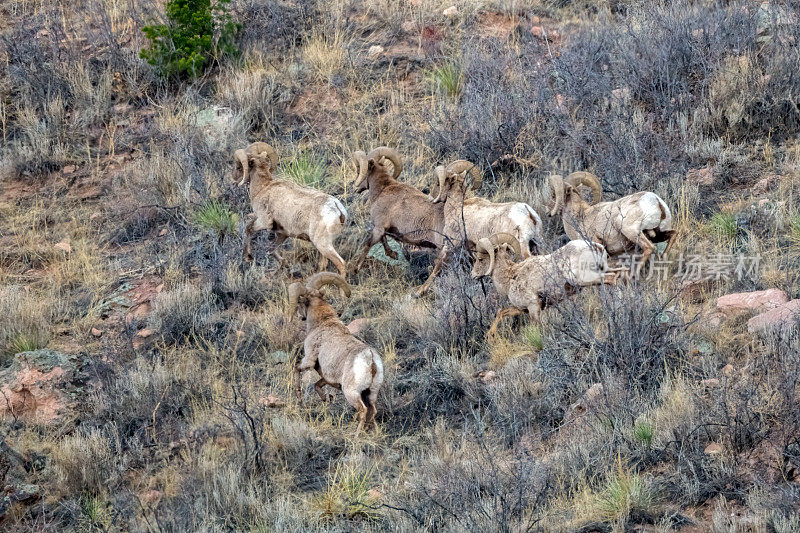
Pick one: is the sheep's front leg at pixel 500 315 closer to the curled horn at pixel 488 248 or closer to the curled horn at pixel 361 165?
the curled horn at pixel 488 248

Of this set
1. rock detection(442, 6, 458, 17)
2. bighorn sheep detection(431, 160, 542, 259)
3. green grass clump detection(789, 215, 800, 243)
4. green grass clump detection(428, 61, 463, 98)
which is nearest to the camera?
bighorn sheep detection(431, 160, 542, 259)

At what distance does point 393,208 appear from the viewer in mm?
9234

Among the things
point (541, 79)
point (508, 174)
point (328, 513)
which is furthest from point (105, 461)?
point (541, 79)

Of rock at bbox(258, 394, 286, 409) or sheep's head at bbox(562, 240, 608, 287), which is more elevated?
sheep's head at bbox(562, 240, 608, 287)

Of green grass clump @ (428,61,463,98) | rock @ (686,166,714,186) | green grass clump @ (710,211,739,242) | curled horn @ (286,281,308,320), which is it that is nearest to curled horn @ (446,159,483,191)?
curled horn @ (286,281,308,320)

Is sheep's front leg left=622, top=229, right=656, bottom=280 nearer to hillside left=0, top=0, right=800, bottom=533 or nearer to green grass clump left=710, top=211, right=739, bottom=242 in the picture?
hillside left=0, top=0, right=800, bottom=533

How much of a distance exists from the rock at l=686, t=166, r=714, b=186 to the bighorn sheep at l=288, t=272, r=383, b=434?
14.1ft

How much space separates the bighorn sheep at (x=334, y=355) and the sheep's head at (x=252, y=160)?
2080 mm

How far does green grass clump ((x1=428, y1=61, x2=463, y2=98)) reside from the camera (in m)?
11.9

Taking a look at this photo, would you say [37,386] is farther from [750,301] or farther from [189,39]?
[189,39]

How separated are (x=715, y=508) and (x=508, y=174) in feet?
19.1

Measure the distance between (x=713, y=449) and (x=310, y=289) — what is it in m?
3.42

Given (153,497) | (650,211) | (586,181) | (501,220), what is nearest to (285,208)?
(501,220)

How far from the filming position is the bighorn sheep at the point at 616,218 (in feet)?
25.7
